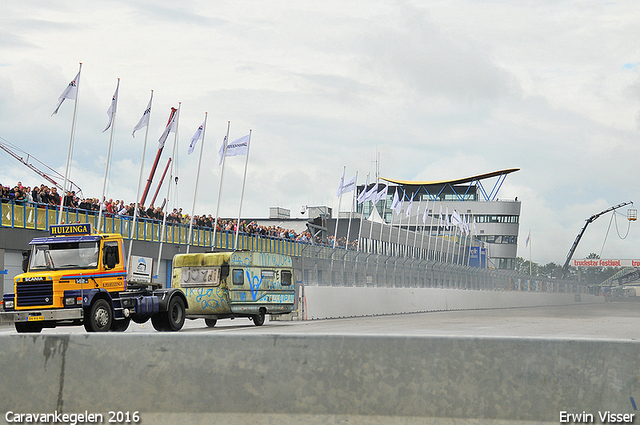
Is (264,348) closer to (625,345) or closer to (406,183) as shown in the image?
(625,345)

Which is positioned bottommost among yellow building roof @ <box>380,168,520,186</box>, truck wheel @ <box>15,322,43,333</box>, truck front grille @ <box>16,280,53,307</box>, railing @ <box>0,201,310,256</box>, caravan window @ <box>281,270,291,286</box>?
truck wheel @ <box>15,322,43,333</box>

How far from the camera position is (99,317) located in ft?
59.8

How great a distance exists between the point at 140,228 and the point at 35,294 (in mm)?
21955

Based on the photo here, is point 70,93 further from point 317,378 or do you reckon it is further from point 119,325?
point 317,378

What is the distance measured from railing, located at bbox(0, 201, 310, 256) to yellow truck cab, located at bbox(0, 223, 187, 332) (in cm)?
1398

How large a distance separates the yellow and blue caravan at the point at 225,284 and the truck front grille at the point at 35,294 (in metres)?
6.92

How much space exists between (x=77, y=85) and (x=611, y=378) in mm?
29507

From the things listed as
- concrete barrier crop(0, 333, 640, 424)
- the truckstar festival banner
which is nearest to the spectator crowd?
concrete barrier crop(0, 333, 640, 424)

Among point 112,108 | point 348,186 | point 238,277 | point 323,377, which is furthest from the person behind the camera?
point 348,186

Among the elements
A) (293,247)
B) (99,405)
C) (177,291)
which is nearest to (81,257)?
(177,291)

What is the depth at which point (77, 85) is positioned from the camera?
1256 inches

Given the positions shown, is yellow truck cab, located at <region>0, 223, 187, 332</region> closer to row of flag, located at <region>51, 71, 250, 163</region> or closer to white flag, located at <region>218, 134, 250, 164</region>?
row of flag, located at <region>51, 71, 250, 163</region>

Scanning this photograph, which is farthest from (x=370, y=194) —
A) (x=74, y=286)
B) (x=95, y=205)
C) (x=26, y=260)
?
(x=74, y=286)

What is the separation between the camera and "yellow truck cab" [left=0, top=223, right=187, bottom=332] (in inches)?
702
